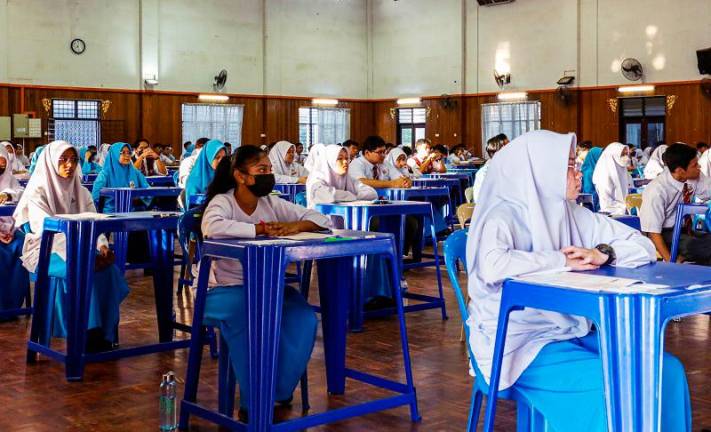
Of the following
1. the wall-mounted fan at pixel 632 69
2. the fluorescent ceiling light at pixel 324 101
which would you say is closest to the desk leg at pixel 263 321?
Answer: the wall-mounted fan at pixel 632 69

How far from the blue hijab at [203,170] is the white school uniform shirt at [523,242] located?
447 cm

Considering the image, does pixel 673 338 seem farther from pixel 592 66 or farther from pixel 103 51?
pixel 103 51

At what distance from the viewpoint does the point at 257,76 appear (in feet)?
71.4

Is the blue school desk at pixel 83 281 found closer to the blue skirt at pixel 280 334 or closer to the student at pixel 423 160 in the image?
the blue skirt at pixel 280 334

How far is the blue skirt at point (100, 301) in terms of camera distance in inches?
188

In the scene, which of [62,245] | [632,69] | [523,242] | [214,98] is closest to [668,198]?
[523,242]

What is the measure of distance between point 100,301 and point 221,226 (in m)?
1.43

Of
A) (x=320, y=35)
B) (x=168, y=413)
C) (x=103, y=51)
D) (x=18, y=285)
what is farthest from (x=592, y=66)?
(x=168, y=413)

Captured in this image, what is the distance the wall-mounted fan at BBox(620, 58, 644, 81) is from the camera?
60.2 feet

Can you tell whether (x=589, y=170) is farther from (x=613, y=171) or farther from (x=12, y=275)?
(x=12, y=275)

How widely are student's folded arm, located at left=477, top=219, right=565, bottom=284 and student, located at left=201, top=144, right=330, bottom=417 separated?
93 centimetres

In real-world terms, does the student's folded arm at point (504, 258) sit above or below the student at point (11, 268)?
above

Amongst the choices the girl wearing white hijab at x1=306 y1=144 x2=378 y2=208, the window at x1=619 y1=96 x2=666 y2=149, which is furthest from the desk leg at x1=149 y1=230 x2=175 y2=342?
the window at x1=619 y1=96 x2=666 y2=149

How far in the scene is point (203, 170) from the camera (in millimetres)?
7289
